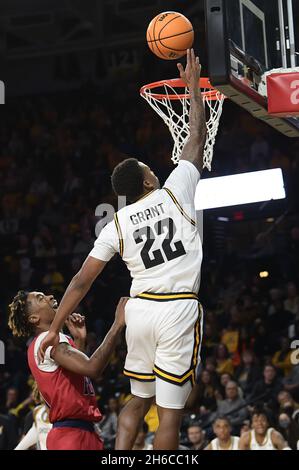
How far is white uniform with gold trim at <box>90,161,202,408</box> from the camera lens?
5059mm

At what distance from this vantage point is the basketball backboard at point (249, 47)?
18.7 ft

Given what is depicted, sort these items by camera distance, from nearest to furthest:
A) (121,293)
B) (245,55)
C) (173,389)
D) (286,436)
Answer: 1. (173,389)
2. (245,55)
3. (286,436)
4. (121,293)

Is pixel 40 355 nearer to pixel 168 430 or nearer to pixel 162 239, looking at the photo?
pixel 168 430

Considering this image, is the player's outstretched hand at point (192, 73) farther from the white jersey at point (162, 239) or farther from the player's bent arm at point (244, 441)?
the player's bent arm at point (244, 441)

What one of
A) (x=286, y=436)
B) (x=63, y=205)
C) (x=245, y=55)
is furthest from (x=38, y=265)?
(x=245, y=55)

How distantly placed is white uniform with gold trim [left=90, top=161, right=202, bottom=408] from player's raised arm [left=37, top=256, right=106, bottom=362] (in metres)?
0.08

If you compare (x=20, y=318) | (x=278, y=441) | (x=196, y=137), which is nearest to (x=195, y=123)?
(x=196, y=137)

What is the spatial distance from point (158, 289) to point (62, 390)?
0.92 meters

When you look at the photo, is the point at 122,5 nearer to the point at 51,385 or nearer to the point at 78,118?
the point at 78,118

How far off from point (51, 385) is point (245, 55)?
2.64 metres

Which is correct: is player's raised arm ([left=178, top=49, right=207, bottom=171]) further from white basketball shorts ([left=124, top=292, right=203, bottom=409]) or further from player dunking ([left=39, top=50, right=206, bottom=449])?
white basketball shorts ([left=124, top=292, right=203, bottom=409])

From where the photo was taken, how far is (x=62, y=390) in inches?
214

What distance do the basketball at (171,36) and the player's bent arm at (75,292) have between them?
166cm

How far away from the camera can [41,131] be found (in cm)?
1806
